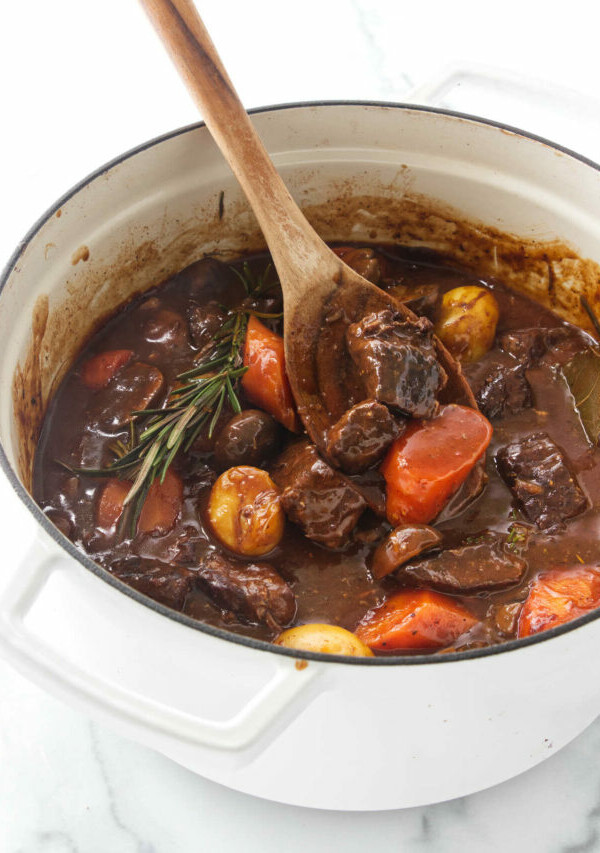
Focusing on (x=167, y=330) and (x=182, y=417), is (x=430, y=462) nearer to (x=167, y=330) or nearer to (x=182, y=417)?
(x=182, y=417)

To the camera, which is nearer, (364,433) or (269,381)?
(364,433)

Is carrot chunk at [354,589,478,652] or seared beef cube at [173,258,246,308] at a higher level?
seared beef cube at [173,258,246,308]

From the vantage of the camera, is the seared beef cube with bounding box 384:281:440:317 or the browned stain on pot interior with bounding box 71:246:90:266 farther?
the seared beef cube with bounding box 384:281:440:317


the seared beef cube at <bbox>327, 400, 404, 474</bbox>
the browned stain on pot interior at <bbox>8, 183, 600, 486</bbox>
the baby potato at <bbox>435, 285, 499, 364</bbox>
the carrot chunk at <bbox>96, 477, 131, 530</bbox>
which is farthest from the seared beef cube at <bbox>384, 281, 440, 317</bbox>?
the carrot chunk at <bbox>96, 477, 131, 530</bbox>

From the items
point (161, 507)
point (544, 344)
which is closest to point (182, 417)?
point (161, 507)

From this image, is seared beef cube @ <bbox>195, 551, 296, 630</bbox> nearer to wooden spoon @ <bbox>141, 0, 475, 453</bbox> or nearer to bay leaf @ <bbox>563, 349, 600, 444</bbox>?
wooden spoon @ <bbox>141, 0, 475, 453</bbox>
